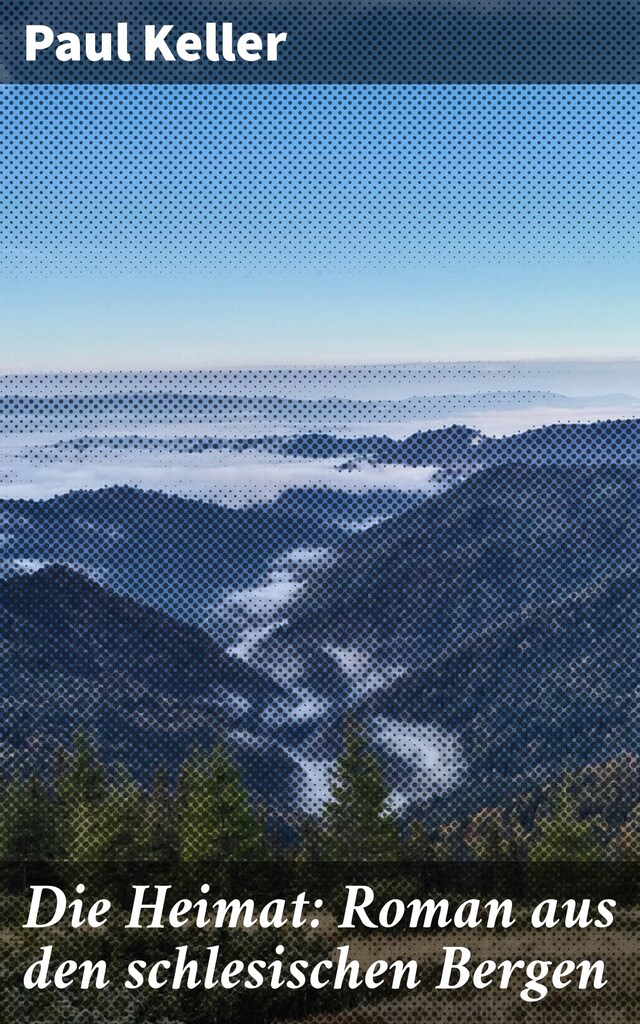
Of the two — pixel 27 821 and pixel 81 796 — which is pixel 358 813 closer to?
pixel 81 796

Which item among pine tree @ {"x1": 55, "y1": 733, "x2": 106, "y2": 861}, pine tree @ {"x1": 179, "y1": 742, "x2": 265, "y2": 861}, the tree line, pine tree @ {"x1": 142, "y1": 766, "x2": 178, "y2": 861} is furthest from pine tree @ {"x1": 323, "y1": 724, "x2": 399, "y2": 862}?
pine tree @ {"x1": 55, "y1": 733, "x2": 106, "y2": 861}

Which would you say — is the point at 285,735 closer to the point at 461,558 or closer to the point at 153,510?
the point at 153,510

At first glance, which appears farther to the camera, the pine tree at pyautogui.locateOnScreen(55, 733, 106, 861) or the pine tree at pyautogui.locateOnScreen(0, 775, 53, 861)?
the pine tree at pyautogui.locateOnScreen(0, 775, 53, 861)

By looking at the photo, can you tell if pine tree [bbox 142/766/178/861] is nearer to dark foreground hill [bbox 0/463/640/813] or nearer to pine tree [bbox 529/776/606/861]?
dark foreground hill [bbox 0/463/640/813]

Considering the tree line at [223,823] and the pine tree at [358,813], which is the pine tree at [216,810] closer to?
the tree line at [223,823]

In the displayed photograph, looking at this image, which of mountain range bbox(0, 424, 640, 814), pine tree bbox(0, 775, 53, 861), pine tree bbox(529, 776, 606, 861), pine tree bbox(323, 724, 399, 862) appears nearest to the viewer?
mountain range bbox(0, 424, 640, 814)

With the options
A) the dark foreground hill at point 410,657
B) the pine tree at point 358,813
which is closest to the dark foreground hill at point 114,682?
the dark foreground hill at point 410,657

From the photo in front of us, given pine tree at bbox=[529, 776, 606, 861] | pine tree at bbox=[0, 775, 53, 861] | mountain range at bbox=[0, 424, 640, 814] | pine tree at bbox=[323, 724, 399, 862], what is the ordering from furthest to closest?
pine tree at bbox=[529, 776, 606, 861], pine tree at bbox=[0, 775, 53, 861], pine tree at bbox=[323, 724, 399, 862], mountain range at bbox=[0, 424, 640, 814]

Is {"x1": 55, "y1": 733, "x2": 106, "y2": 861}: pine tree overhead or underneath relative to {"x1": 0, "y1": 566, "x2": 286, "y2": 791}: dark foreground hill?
underneath
